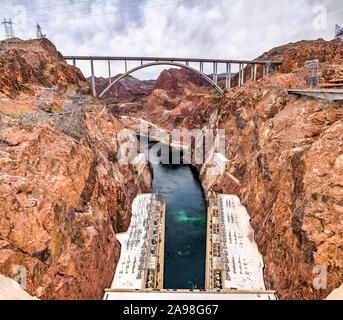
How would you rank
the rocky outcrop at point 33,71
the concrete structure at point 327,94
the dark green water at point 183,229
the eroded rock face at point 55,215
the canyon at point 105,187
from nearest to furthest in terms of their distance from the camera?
1. the eroded rock face at point 55,215
2. the canyon at point 105,187
3. the concrete structure at point 327,94
4. the dark green water at point 183,229
5. the rocky outcrop at point 33,71

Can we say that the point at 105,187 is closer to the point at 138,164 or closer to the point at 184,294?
the point at 184,294

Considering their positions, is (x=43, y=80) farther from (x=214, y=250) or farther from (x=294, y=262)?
(x=294, y=262)

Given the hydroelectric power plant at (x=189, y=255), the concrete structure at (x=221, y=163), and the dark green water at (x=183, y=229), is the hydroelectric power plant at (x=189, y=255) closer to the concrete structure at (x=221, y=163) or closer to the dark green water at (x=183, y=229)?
the dark green water at (x=183, y=229)

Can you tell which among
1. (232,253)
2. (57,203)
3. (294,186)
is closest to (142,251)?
(232,253)

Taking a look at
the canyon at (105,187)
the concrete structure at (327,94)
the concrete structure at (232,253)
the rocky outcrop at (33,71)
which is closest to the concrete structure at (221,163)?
the canyon at (105,187)

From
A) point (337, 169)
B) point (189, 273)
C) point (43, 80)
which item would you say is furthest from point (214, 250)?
point (43, 80)

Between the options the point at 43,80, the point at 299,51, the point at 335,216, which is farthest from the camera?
the point at 299,51

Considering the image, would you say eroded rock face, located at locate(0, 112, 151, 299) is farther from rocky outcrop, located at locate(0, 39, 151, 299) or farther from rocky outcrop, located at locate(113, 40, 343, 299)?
rocky outcrop, located at locate(113, 40, 343, 299)
